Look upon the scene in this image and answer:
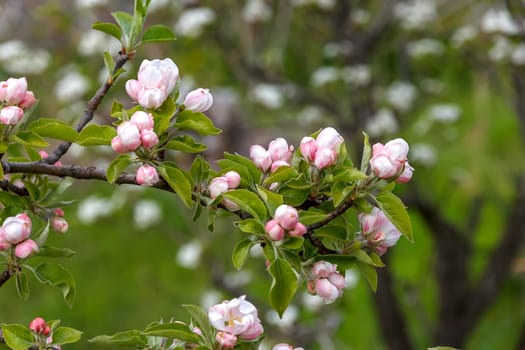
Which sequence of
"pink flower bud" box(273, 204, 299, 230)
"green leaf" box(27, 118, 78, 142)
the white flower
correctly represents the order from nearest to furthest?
1. "pink flower bud" box(273, 204, 299, 230)
2. "green leaf" box(27, 118, 78, 142)
3. the white flower

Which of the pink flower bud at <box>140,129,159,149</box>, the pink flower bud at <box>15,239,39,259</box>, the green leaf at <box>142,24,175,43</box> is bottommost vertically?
the pink flower bud at <box>15,239,39,259</box>

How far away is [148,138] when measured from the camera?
721 mm

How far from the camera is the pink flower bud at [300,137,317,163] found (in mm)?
743

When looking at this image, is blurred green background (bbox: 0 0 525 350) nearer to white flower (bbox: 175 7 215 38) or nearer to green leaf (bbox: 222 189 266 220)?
white flower (bbox: 175 7 215 38)

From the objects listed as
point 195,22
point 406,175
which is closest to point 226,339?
point 406,175

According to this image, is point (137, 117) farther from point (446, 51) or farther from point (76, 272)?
point (76, 272)

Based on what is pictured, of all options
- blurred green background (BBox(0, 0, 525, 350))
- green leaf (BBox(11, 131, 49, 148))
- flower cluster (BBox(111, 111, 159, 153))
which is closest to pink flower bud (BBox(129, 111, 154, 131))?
flower cluster (BBox(111, 111, 159, 153))

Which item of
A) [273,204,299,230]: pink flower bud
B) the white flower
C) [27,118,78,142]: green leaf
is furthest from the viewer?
the white flower

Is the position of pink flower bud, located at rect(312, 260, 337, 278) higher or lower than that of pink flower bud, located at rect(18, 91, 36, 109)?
lower

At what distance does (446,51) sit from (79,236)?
5.87 feet

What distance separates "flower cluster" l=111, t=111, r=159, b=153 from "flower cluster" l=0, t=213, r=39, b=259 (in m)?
0.13

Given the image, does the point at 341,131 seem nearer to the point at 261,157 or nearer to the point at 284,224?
the point at 261,157

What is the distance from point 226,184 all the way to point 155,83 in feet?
0.40

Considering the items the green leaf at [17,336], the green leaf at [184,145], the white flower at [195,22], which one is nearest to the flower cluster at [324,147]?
the green leaf at [184,145]
